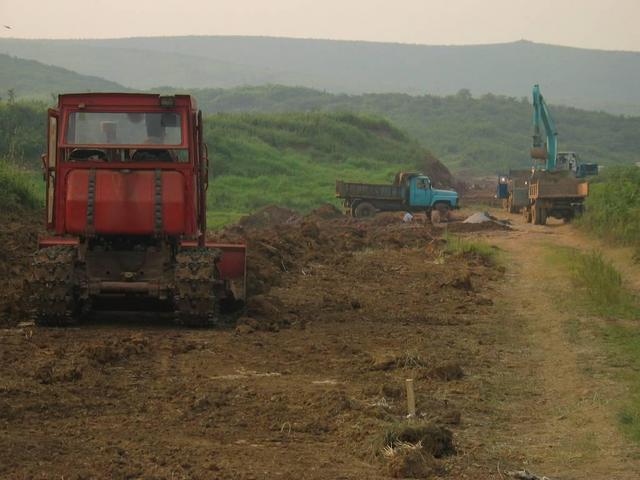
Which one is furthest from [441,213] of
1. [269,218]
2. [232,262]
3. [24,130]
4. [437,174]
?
[232,262]

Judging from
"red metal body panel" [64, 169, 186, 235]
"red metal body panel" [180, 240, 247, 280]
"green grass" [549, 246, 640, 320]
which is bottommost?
"green grass" [549, 246, 640, 320]

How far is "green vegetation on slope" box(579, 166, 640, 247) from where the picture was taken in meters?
30.8

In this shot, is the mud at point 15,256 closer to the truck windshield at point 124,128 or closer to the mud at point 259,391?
the mud at point 259,391

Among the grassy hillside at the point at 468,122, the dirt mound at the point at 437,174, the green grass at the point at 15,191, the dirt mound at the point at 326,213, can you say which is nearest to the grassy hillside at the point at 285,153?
the dirt mound at the point at 437,174

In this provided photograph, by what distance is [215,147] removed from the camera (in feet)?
189

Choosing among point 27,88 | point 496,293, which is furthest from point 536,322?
point 27,88

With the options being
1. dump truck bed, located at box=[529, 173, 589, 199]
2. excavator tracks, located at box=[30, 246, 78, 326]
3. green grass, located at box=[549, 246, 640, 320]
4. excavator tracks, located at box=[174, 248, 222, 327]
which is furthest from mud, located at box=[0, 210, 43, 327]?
dump truck bed, located at box=[529, 173, 589, 199]

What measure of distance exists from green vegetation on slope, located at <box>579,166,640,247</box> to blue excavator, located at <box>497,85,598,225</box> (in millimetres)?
2941

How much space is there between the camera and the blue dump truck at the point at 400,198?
149 feet

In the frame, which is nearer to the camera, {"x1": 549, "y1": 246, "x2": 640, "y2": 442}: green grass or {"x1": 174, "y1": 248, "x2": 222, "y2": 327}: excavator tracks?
{"x1": 549, "y1": 246, "x2": 640, "y2": 442}: green grass

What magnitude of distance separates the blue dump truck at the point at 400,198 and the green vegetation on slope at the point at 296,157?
434cm

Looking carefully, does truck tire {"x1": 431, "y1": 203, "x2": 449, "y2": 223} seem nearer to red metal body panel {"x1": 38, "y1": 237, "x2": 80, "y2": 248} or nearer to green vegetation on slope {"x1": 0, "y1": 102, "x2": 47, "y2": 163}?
green vegetation on slope {"x1": 0, "y1": 102, "x2": 47, "y2": 163}

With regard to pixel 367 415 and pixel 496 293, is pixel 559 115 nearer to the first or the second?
pixel 496 293

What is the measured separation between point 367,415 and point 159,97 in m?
6.73
